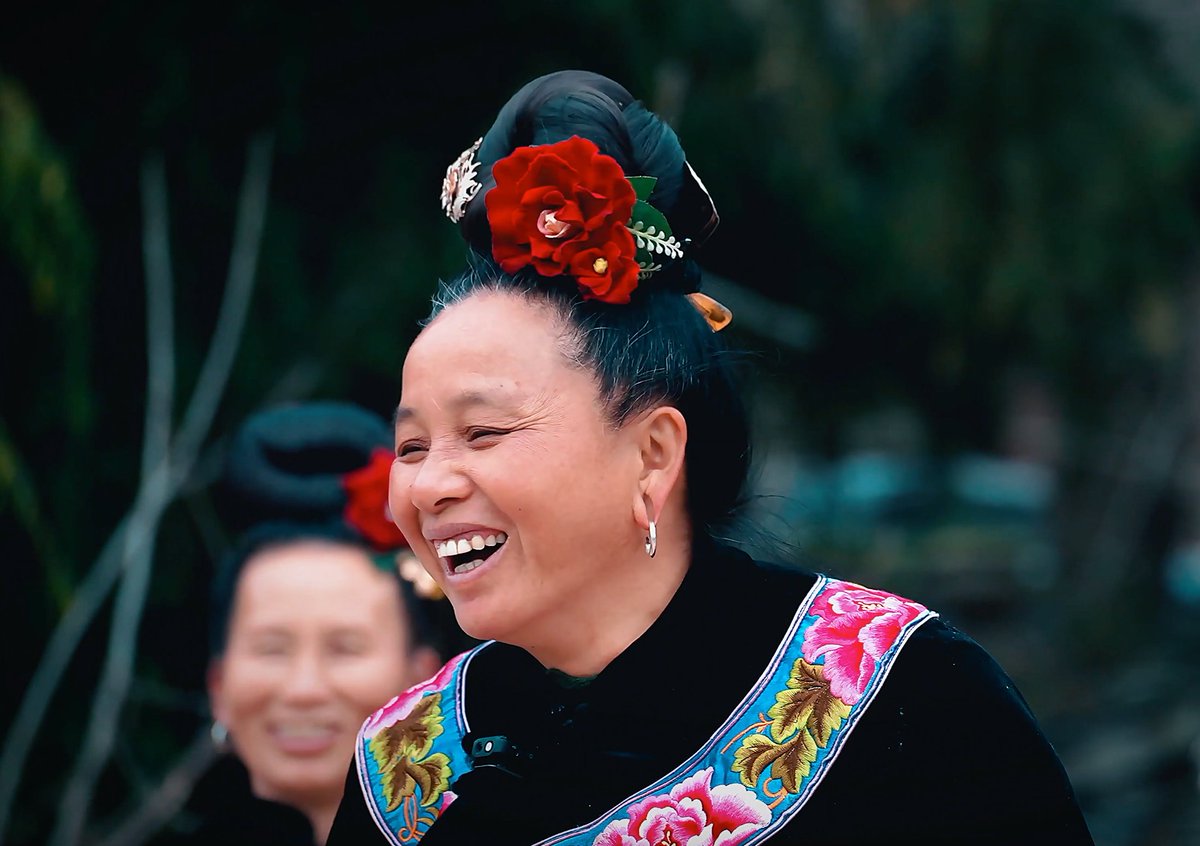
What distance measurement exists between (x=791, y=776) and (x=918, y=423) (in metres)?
5.43

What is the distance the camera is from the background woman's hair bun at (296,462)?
9.16 feet

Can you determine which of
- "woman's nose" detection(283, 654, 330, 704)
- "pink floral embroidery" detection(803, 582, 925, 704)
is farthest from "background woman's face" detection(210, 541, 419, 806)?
"pink floral embroidery" detection(803, 582, 925, 704)

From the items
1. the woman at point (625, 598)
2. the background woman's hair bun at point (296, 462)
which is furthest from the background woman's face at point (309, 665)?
the woman at point (625, 598)

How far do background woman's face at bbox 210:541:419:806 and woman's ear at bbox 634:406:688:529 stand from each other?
1.10 m

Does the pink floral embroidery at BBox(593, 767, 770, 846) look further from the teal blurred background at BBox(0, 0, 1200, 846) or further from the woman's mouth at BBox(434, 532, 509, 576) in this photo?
the teal blurred background at BBox(0, 0, 1200, 846)

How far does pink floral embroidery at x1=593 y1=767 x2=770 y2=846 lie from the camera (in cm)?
→ 160

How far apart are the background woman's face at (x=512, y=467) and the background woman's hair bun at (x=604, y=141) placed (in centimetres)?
19

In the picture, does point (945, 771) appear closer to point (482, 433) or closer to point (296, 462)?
point (482, 433)

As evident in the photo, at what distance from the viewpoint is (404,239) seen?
452 cm

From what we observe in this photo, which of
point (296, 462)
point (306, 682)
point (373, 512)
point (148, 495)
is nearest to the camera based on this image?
point (306, 682)

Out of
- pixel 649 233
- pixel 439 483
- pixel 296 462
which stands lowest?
pixel 296 462

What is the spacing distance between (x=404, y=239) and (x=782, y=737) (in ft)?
10.4

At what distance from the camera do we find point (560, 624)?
5.67 feet

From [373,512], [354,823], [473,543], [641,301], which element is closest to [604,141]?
[641,301]
